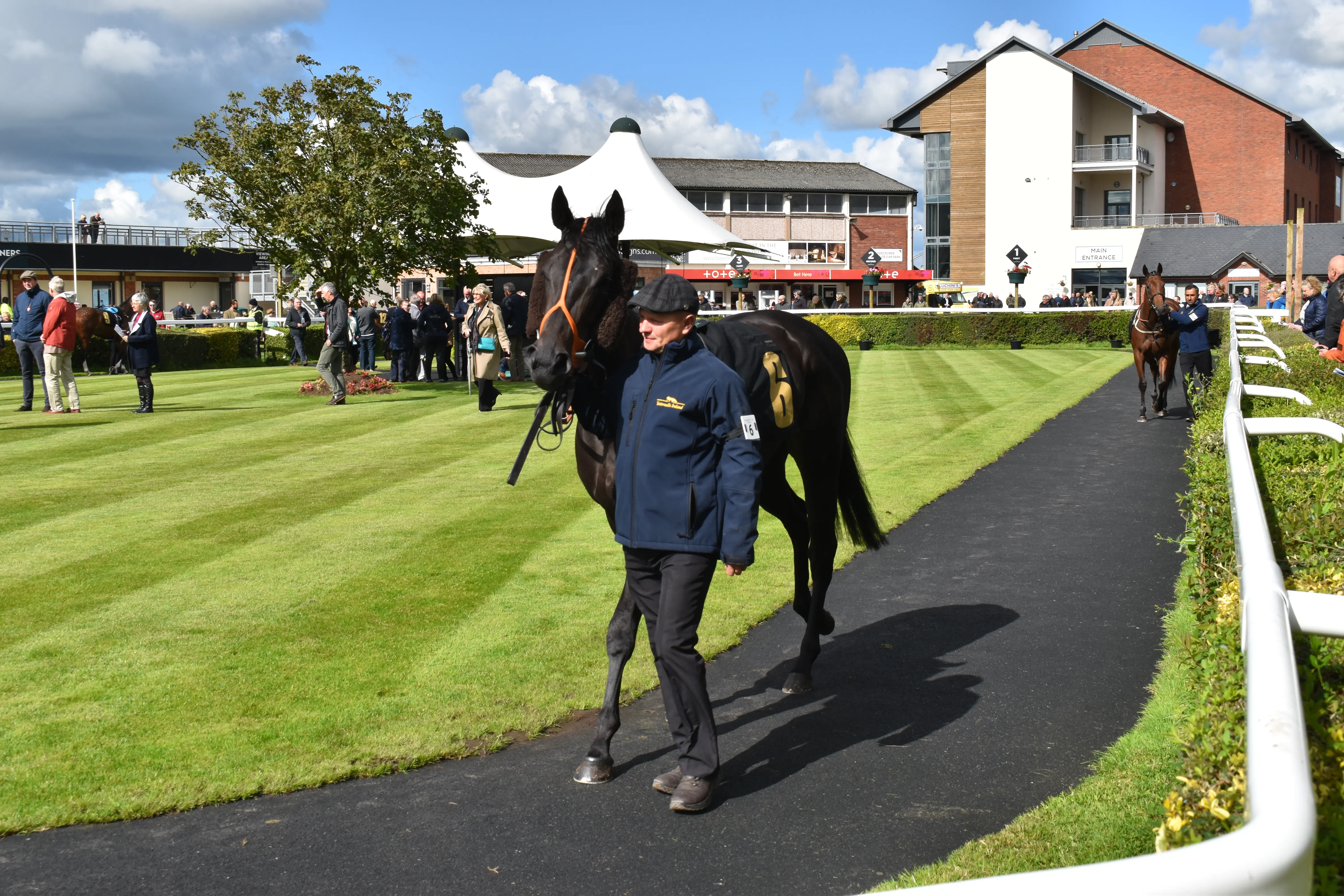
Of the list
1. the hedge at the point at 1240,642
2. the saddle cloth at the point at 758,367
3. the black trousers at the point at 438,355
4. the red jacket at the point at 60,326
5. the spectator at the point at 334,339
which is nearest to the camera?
the hedge at the point at 1240,642

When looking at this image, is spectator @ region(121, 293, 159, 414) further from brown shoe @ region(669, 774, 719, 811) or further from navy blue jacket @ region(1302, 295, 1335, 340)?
navy blue jacket @ region(1302, 295, 1335, 340)

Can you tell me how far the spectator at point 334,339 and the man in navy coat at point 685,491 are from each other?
14.5 m

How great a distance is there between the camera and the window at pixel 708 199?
7900 cm

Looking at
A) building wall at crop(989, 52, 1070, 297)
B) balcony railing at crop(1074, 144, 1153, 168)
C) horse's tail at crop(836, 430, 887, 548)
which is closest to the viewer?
horse's tail at crop(836, 430, 887, 548)

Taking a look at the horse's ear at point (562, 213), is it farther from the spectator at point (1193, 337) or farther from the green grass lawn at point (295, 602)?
the spectator at point (1193, 337)

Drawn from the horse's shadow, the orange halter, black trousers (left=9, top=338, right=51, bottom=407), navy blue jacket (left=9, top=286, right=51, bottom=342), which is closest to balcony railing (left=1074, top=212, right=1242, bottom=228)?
navy blue jacket (left=9, top=286, right=51, bottom=342)

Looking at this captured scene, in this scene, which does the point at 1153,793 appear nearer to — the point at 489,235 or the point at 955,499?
the point at 955,499

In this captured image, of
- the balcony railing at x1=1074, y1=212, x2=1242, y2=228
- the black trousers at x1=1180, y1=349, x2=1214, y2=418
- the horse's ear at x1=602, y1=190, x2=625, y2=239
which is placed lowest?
the black trousers at x1=1180, y1=349, x2=1214, y2=418

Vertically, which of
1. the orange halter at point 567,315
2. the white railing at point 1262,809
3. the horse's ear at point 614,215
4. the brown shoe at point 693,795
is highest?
the horse's ear at point 614,215

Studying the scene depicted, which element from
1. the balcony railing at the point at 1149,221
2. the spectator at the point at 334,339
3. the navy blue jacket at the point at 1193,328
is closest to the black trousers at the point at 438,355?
the spectator at the point at 334,339

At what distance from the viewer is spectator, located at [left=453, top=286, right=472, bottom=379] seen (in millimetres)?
23781

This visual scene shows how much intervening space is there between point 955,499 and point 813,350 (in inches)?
187

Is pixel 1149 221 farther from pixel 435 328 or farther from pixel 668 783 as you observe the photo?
pixel 668 783

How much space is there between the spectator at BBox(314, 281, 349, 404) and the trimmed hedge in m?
19.9
